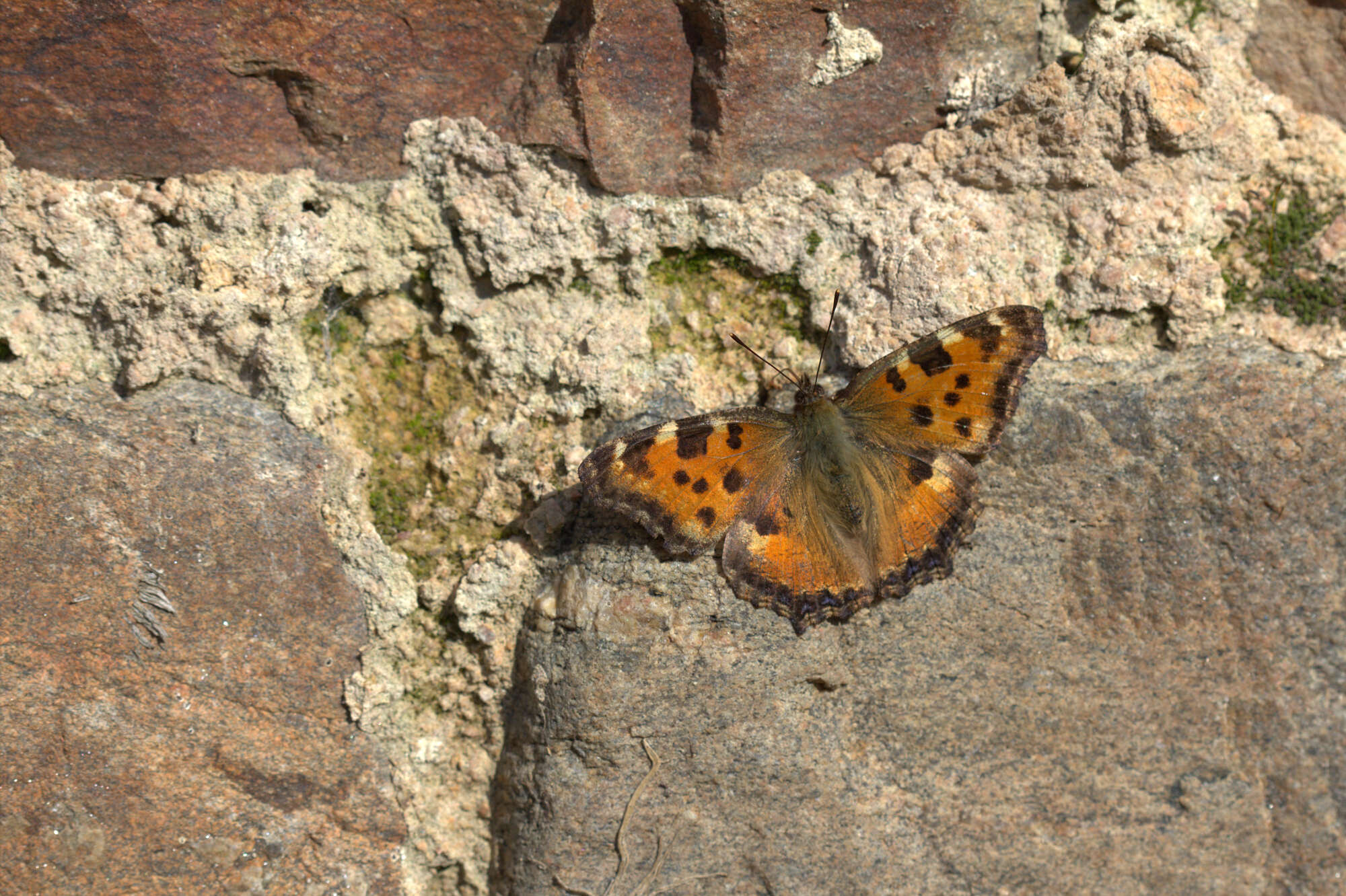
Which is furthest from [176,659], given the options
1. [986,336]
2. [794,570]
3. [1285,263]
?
[1285,263]

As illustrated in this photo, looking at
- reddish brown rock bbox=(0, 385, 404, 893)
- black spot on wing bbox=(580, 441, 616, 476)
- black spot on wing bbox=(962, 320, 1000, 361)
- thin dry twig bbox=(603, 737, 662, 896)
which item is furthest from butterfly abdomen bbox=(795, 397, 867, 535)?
reddish brown rock bbox=(0, 385, 404, 893)

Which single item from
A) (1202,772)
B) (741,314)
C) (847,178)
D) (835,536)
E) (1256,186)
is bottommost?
(1202,772)

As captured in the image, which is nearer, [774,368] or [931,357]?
[931,357]

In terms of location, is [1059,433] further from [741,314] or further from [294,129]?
[294,129]

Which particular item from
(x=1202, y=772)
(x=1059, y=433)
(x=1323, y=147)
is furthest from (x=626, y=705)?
(x=1323, y=147)

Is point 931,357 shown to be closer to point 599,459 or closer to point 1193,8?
point 599,459

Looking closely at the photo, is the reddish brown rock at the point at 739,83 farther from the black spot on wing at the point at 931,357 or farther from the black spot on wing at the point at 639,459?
the black spot on wing at the point at 639,459

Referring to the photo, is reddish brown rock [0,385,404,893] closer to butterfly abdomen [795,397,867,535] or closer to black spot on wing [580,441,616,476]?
black spot on wing [580,441,616,476]
